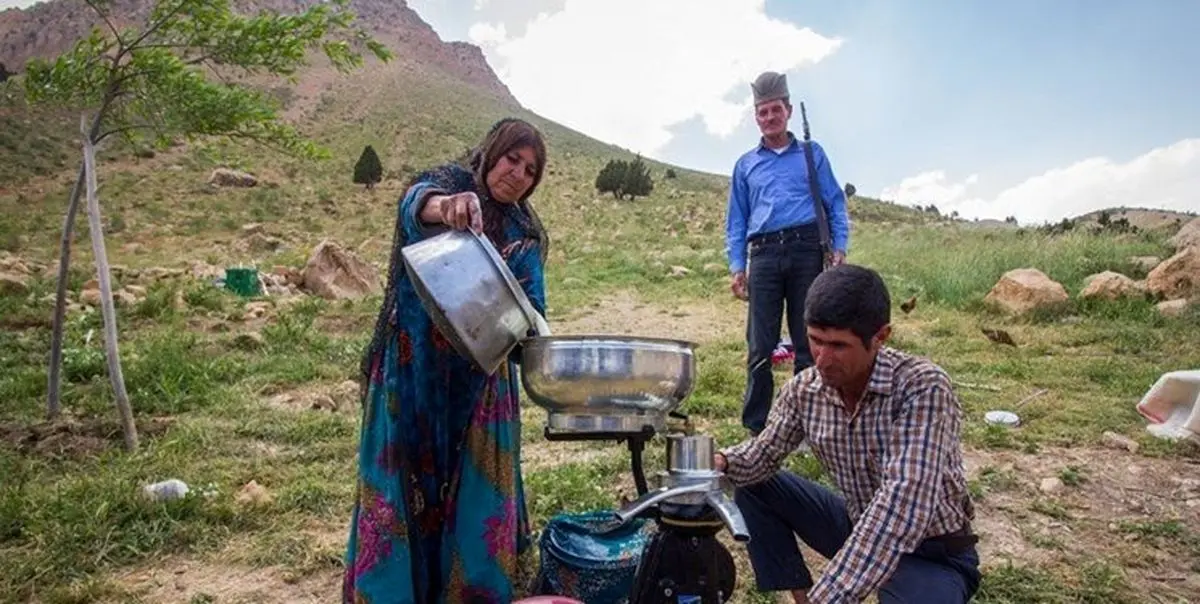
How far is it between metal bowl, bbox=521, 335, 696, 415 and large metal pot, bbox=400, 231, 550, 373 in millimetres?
80

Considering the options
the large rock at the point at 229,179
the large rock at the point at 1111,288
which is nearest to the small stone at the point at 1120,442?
the large rock at the point at 1111,288

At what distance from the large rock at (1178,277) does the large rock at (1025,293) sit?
80 centimetres

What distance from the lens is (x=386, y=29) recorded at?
79.3 m

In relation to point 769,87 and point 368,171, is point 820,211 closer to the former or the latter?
point 769,87

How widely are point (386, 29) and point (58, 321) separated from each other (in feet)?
270

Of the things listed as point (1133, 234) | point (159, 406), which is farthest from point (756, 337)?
point (1133, 234)

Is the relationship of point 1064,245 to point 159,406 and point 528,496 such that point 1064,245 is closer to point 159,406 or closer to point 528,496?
point 528,496

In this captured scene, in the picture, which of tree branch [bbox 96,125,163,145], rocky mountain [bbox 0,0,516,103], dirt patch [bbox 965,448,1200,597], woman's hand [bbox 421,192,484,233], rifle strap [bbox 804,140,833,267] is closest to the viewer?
woman's hand [bbox 421,192,484,233]

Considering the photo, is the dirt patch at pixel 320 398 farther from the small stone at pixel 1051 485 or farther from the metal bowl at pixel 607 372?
the small stone at pixel 1051 485

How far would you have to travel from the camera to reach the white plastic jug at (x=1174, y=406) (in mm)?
4020

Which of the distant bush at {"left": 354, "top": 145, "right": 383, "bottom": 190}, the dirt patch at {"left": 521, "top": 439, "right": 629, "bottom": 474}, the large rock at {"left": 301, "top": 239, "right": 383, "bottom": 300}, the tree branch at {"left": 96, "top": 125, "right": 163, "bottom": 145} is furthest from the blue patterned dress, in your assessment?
the distant bush at {"left": 354, "top": 145, "right": 383, "bottom": 190}

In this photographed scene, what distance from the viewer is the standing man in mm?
3676

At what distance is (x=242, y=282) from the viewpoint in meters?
9.52

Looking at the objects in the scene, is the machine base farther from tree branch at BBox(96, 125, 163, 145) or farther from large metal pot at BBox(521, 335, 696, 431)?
tree branch at BBox(96, 125, 163, 145)
